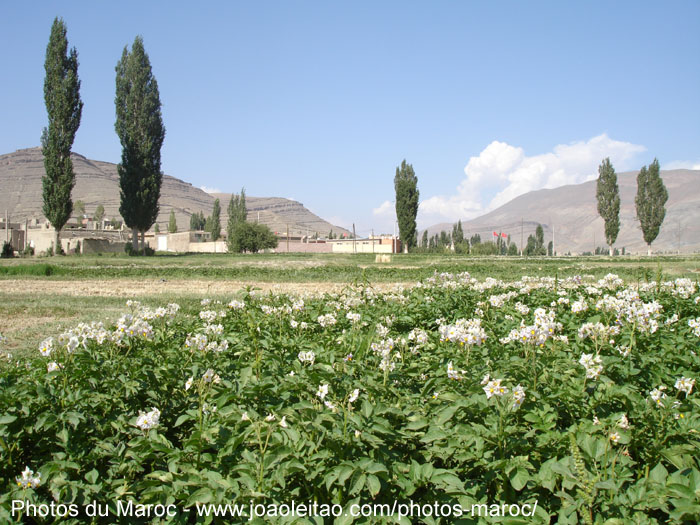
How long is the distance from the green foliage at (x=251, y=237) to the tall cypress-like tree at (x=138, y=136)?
66.0 feet

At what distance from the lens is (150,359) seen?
309 centimetres

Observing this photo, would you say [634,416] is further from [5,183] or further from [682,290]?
[5,183]

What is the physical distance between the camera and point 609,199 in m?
65.1

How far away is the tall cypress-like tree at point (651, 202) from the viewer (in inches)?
2502

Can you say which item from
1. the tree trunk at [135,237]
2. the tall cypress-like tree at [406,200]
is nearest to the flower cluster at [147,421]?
the tree trunk at [135,237]

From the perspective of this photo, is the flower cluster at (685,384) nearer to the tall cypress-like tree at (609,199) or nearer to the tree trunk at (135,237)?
the tree trunk at (135,237)

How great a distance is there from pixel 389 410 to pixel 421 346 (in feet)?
4.94

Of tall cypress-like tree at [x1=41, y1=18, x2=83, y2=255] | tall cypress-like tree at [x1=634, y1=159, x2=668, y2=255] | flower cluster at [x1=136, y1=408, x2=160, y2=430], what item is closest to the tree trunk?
tall cypress-like tree at [x1=41, y1=18, x2=83, y2=255]

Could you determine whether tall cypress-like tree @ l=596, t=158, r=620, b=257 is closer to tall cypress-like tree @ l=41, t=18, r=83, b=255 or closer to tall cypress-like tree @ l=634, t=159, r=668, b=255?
tall cypress-like tree @ l=634, t=159, r=668, b=255

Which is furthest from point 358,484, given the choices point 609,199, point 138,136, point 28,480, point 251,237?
point 609,199

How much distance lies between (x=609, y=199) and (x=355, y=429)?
71457mm

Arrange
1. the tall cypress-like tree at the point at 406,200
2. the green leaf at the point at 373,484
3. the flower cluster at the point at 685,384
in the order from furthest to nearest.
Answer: the tall cypress-like tree at the point at 406,200 → the flower cluster at the point at 685,384 → the green leaf at the point at 373,484

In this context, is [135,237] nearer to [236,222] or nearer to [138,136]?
[138,136]

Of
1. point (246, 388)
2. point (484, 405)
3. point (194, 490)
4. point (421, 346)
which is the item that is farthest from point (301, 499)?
point (421, 346)
